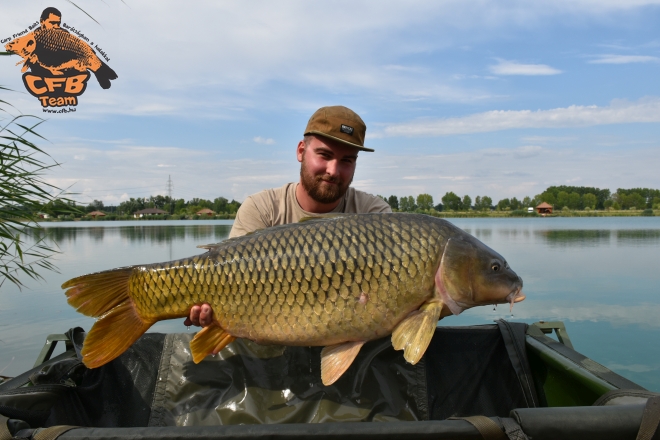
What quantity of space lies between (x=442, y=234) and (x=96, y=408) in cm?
126

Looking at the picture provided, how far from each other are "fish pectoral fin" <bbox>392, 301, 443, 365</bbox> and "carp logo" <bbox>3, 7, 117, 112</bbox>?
3.98 metres

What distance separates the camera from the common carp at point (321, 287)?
1373 millimetres

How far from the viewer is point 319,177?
2.06 metres

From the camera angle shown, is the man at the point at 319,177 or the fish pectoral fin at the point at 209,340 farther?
the man at the point at 319,177

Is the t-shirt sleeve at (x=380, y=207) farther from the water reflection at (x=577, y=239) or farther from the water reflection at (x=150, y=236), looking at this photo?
the water reflection at (x=577, y=239)

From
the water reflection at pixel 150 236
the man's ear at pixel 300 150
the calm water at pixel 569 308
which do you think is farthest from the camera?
the water reflection at pixel 150 236

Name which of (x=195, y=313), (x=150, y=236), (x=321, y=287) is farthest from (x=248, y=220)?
(x=150, y=236)

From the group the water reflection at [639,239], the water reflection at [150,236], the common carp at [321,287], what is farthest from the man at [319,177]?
the water reflection at [639,239]

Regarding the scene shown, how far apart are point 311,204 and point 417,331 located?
3.13 feet

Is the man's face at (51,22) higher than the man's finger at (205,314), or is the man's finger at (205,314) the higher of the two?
the man's face at (51,22)

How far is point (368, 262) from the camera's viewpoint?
1.38 m

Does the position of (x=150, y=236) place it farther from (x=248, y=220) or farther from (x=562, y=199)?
(x=562, y=199)

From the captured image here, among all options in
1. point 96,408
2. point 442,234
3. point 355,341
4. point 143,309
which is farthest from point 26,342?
point 442,234

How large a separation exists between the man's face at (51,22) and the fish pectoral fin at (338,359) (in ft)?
14.8
